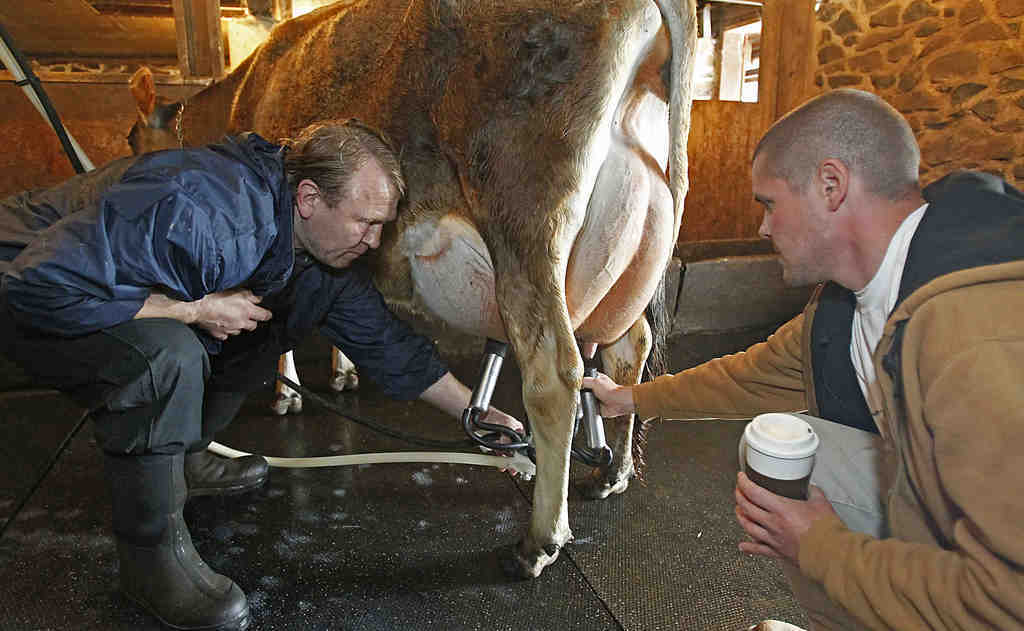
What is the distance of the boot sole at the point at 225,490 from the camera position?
2.35m

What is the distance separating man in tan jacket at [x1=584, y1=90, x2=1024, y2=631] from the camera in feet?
2.71

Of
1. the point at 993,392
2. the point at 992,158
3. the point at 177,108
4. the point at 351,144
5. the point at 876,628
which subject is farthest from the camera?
the point at 992,158

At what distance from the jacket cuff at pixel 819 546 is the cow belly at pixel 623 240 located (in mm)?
1169

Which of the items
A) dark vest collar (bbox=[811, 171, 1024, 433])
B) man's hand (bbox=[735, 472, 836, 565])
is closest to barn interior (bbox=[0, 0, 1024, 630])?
man's hand (bbox=[735, 472, 836, 565])

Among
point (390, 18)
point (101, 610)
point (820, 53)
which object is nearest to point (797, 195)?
point (390, 18)

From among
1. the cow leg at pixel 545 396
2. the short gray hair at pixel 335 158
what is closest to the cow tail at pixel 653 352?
the cow leg at pixel 545 396

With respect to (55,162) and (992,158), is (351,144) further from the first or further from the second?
(992,158)

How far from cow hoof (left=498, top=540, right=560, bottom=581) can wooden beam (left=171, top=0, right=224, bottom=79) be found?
4.37m

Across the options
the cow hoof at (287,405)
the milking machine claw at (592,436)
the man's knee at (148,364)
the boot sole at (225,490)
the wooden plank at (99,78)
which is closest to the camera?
the man's knee at (148,364)

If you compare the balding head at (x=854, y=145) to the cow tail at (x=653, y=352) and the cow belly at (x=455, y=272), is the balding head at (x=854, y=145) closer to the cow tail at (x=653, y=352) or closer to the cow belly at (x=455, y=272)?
the cow belly at (x=455, y=272)

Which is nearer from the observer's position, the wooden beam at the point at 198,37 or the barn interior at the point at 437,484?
the barn interior at the point at 437,484

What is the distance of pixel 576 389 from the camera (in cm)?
194

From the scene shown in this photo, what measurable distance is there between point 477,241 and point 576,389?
573 mm

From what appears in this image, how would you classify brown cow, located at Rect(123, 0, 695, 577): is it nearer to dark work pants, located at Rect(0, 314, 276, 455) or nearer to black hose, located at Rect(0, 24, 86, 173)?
dark work pants, located at Rect(0, 314, 276, 455)
